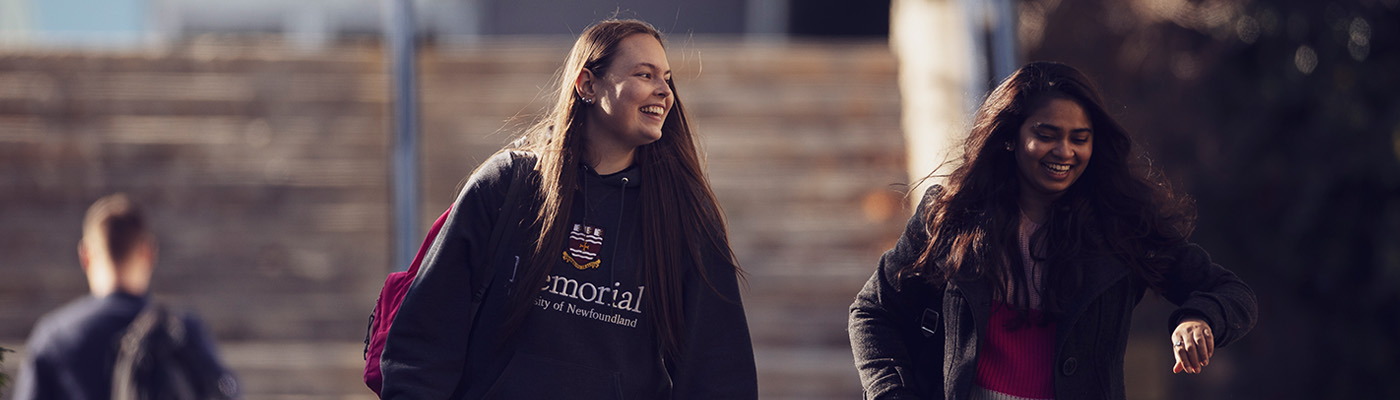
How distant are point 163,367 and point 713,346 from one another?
190 centimetres

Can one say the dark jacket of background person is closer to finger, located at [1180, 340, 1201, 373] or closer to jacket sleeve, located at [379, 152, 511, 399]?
jacket sleeve, located at [379, 152, 511, 399]

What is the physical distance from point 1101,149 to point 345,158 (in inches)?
195

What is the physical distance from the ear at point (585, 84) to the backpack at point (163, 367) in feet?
5.65

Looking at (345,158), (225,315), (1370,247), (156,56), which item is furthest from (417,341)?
(156,56)

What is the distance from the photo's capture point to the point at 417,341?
2354 millimetres

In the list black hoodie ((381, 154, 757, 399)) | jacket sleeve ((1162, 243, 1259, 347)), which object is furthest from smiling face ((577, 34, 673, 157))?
jacket sleeve ((1162, 243, 1259, 347))

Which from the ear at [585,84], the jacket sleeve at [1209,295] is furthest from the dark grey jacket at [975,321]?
the ear at [585,84]

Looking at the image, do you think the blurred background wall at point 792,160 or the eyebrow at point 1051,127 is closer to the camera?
the eyebrow at point 1051,127

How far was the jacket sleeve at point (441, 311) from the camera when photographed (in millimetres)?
2322

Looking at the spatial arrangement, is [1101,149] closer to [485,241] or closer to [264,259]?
[485,241]

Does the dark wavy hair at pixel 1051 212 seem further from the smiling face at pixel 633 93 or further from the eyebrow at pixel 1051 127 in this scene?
the smiling face at pixel 633 93

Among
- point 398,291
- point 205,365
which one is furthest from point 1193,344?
point 205,365

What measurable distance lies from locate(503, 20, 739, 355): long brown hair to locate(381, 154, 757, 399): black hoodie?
2 centimetres

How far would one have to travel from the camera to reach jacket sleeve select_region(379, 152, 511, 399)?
7.62 feet
